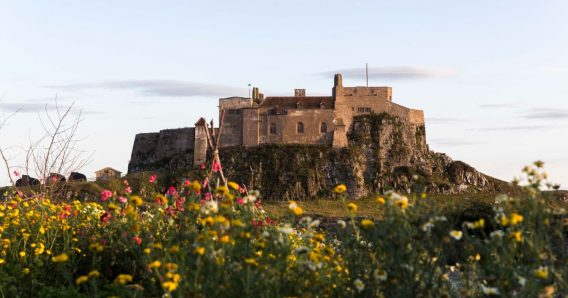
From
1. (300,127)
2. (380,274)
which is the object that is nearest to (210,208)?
(380,274)

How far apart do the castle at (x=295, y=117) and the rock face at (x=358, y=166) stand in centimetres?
103

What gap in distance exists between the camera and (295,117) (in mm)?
59688

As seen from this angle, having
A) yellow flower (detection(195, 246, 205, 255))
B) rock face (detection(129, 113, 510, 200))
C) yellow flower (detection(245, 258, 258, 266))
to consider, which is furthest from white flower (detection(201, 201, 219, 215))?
rock face (detection(129, 113, 510, 200))

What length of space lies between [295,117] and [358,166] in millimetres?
7096

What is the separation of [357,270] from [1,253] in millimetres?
6608

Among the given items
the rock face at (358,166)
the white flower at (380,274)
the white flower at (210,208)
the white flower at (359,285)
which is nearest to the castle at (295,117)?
the rock face at (358,166)

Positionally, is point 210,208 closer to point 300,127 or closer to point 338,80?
point 300,127

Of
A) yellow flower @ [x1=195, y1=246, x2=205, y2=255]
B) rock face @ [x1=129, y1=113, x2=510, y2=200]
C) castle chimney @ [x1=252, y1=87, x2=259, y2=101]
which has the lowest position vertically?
yellow flower @ [x1=195, y1=246, x2=205, y2=255]

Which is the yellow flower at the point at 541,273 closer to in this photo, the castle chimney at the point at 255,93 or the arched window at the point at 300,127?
the arched window at the point at 300,127

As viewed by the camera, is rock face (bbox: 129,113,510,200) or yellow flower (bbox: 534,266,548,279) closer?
yellow flower (bbox: 534,266,548,279)

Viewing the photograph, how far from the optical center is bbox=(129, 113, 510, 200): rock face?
5597 cm

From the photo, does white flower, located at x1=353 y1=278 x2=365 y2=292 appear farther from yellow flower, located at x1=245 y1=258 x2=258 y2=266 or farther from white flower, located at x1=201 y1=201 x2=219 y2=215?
white flower, located at x1=201 y1=201 x2=219 y2=215

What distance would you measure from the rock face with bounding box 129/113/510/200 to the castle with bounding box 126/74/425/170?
1.03 metres

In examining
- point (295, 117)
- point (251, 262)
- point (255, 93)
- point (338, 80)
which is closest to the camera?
point (251, 262)
